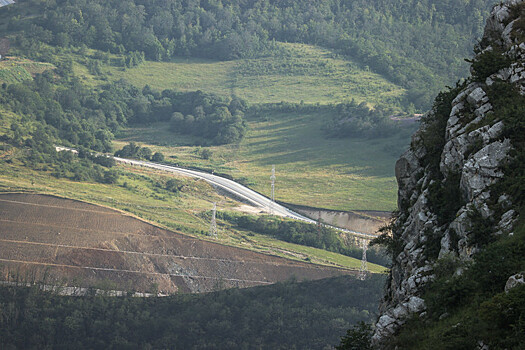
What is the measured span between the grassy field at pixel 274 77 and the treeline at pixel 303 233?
186ft

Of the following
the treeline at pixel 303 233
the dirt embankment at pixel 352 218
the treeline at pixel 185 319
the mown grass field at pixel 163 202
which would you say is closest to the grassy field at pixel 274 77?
the dirt embankment at pixel 352 218

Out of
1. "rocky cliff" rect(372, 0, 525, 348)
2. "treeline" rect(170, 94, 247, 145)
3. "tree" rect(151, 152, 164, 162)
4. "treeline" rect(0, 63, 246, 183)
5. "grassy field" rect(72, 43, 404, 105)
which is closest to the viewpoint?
"rocky cliff" rect(372, 0, 525, 348)

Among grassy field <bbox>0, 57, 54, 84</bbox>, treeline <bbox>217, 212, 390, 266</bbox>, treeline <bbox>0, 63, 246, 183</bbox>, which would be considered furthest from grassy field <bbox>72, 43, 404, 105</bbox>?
treeline <bbox>217, 212, 390, 266</bbox>

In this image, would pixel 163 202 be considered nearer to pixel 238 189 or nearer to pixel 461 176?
pixel 238 189

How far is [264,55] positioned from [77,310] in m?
125

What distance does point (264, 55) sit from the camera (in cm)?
19425

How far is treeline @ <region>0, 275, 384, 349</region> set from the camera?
72875 mm

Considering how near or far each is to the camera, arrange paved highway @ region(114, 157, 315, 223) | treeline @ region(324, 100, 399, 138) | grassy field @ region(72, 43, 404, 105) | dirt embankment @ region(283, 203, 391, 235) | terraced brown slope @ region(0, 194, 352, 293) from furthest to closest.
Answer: grassy field @ region(72, 43, 404, 105)
treeline @ region(324, 100, 399, 138)
paved highway @ region(114, 157, 315, 223)
dirt embankment @ region(283, 203, 391, 235)
terraced brown slope @ region(0, 194, 352, 293)

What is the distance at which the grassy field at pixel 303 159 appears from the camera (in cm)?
12065

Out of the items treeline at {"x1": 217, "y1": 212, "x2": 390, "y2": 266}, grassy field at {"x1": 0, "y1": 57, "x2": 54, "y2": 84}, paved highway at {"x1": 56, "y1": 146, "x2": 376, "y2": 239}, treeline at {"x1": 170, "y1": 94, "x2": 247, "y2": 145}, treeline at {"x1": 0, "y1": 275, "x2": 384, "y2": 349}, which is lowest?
treeline at {"x1": 0, "y1": 275, "x2": 384, "y2": 349}

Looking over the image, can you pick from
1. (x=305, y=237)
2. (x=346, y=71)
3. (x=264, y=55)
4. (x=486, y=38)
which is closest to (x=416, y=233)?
(x=486, y=38)

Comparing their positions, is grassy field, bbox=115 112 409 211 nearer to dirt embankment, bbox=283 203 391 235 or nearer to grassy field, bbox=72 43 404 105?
dirt embankment, bbox=283 203 391 235

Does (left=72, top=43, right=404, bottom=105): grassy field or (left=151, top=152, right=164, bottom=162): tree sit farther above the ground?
(left=72, top=43, right=404, bottom=105): grassy field

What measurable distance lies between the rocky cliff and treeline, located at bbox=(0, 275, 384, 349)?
43554 millimetres
